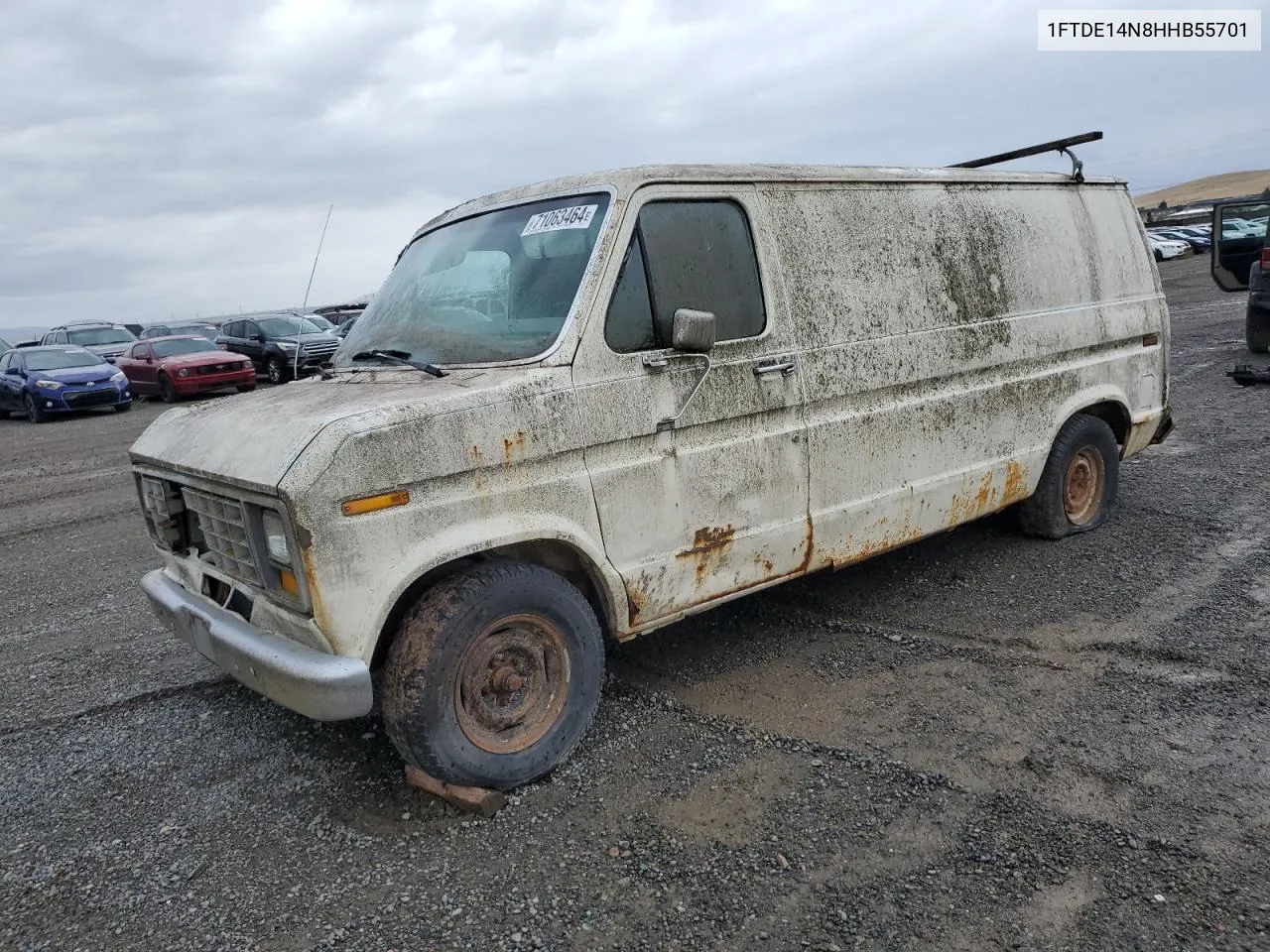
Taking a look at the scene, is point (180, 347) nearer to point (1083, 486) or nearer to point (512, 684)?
point (1083, 486)

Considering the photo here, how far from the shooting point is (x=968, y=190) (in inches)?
205

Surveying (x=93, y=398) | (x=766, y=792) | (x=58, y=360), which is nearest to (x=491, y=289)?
(x=766, y=792)

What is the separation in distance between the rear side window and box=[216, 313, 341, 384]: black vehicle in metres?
16.4

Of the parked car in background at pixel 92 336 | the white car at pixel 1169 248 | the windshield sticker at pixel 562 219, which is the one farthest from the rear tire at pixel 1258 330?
the white car at pixel 1169 248

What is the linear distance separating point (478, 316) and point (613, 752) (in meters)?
1.84

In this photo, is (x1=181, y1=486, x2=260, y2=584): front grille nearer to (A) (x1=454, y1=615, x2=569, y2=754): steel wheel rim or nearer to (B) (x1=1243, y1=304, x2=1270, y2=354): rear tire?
(A) (x1=454, y1=615, x2=569, y2=754): steel wheel rim

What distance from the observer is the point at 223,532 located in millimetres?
3537

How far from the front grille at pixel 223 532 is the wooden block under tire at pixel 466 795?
927 mm

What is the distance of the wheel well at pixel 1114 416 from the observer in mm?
5953

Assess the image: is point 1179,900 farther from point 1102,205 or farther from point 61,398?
point 61,398

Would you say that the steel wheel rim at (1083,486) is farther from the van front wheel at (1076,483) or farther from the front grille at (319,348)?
the front grille at (319,348)

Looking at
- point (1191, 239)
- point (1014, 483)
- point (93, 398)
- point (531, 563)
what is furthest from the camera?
point (1191, 239)

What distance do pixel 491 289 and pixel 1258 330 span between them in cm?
1162

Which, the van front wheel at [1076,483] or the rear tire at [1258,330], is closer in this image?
the van front wheel at [1076,483]
